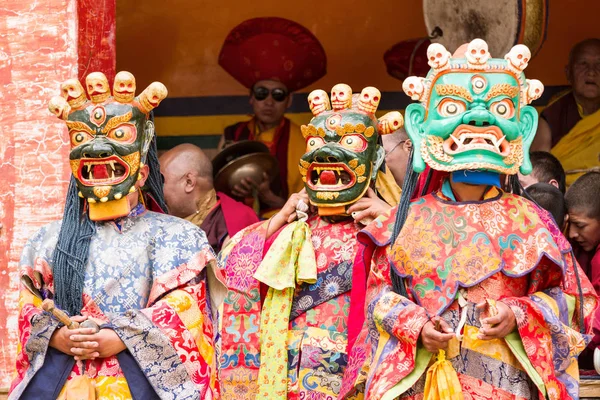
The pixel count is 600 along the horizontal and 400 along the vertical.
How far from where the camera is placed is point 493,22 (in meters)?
8.77

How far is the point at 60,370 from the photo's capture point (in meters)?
6.34

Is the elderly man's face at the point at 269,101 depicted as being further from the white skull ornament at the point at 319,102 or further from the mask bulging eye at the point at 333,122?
the mask bulging eye at the point at 333,122

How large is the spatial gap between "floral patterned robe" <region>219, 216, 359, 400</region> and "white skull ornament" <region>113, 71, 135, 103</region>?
3.24 feet

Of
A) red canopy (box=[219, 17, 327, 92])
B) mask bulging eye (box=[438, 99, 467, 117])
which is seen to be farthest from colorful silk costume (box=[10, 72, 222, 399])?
red canopy (box=[219, 17, 327, 92])

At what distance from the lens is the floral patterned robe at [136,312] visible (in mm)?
6312

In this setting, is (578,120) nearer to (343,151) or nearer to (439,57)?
(343,151)

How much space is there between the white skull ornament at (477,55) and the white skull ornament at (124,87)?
143cm

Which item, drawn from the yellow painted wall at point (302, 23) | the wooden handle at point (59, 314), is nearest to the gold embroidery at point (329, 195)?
the wooden handle at point (59, 314)

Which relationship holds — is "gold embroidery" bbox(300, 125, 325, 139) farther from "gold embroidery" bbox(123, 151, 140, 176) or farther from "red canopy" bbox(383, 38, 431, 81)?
"red canopy" bbox(383, 38, 431, 81)

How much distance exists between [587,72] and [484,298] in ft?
13.3

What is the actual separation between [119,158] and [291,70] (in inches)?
153

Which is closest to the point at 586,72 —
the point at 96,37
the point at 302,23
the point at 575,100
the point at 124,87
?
the point at 575,100

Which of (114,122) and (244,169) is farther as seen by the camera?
(244,169)

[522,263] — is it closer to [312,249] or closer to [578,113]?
[312,249]
